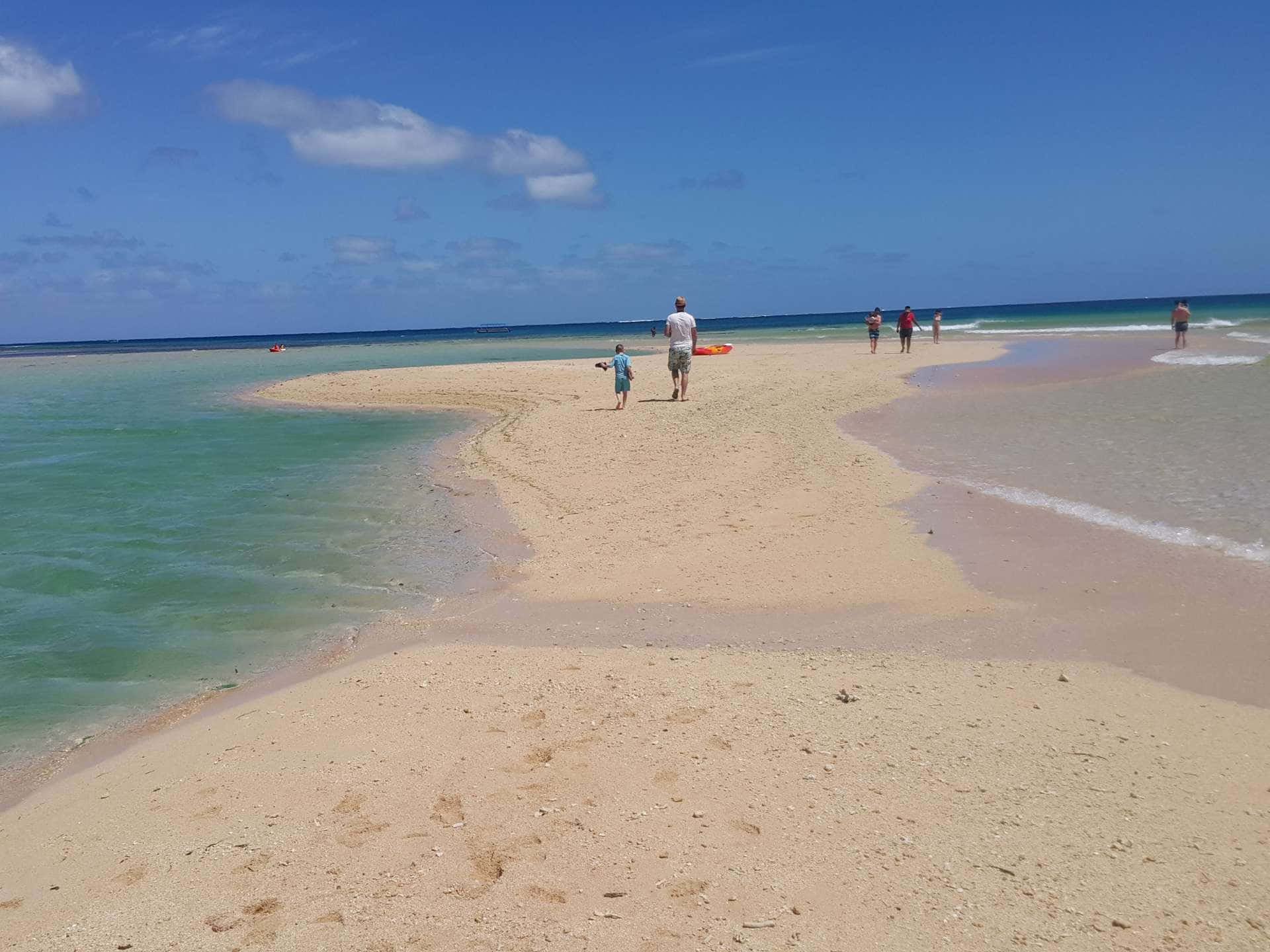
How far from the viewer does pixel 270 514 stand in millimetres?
10961

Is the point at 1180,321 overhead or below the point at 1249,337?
overhead

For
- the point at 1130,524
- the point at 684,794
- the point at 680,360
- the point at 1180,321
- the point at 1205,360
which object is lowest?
the point at 684,794

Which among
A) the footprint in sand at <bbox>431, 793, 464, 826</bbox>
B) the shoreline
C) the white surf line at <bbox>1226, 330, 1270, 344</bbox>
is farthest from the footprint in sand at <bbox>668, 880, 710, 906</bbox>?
the white surf line at <bbox>1226, 330, 1270, 344</bbox>

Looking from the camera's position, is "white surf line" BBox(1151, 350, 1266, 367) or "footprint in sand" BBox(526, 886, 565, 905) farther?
"white surf line" BBox(1151, 350, 1266, 367)

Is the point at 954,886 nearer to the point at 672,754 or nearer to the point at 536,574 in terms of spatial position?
the point at 672,754

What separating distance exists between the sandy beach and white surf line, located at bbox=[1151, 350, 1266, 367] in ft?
70.2

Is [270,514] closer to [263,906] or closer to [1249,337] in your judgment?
[263,906]

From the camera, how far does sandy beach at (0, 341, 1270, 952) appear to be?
128 inches

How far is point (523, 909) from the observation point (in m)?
3.31

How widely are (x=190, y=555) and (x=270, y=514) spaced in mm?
1852

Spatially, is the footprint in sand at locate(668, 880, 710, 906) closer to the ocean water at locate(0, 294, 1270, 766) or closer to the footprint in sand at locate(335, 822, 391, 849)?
the footprint in sand at locate(335, 822, 391, 849)

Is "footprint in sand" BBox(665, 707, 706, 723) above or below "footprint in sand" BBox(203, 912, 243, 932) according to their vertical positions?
above

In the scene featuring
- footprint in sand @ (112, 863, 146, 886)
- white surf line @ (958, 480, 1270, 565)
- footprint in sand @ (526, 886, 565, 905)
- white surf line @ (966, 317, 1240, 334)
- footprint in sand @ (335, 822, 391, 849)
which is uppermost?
white surf line @ (966, 317, 1240, 334)

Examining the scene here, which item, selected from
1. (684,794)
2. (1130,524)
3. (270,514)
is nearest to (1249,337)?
(1130,524)
